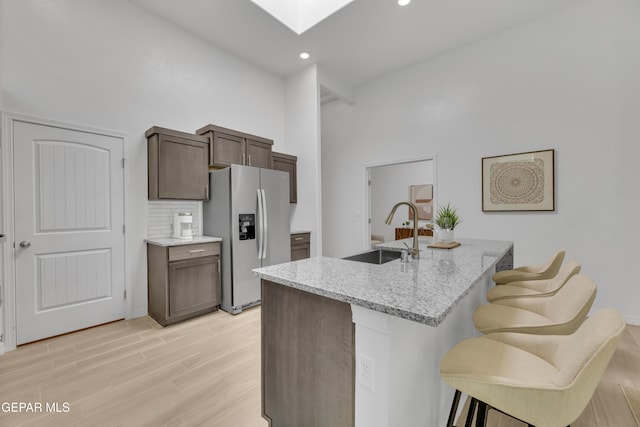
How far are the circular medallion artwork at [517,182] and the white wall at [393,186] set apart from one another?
3.34m

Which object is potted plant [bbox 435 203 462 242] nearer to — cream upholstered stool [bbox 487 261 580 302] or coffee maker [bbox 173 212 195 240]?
cream upholstered stool [bbox 487 261 580 302]

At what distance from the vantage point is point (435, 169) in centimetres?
423

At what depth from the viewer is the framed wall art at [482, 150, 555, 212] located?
3330 millimetres

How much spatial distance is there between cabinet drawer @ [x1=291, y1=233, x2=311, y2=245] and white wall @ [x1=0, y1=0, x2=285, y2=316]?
1915mm

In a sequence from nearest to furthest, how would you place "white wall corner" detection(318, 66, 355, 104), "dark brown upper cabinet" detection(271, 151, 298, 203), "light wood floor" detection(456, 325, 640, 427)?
"light wood floor" detection(456, 325, 640, 427)
"dark brown upper cabinet" detection(271, 151, 298, 203)
"white wall corner" detection(318, 66, 355, 104)

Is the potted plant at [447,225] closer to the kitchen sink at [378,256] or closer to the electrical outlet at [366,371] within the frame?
the kitchen sink at [378,256]

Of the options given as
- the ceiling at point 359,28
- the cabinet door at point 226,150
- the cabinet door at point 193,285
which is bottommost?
the cabinet door at point 193,285

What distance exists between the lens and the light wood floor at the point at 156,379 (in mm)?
1651

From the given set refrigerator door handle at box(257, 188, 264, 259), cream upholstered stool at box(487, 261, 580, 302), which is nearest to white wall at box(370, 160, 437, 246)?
refrigerator door handle at box(257, 188, 264, 259)

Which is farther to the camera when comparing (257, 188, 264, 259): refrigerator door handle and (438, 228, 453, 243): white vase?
(257, 188, 264, 259): refrigerator door handle

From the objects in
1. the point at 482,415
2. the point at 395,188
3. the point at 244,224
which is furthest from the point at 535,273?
the point at 395,188

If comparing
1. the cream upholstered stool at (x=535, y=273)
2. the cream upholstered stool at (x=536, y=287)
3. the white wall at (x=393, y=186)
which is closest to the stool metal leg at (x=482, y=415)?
the cream upholstered stool at (x=536, y=287)

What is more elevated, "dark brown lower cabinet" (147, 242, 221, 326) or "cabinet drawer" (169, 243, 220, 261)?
"cabinet drawer" (169, 243, 220, 261)

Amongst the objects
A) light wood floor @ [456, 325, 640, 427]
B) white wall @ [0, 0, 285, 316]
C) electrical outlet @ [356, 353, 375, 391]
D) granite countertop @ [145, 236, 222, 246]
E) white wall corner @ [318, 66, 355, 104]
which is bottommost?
Answer: light wood floor @ [456, 325, 640, 427]
